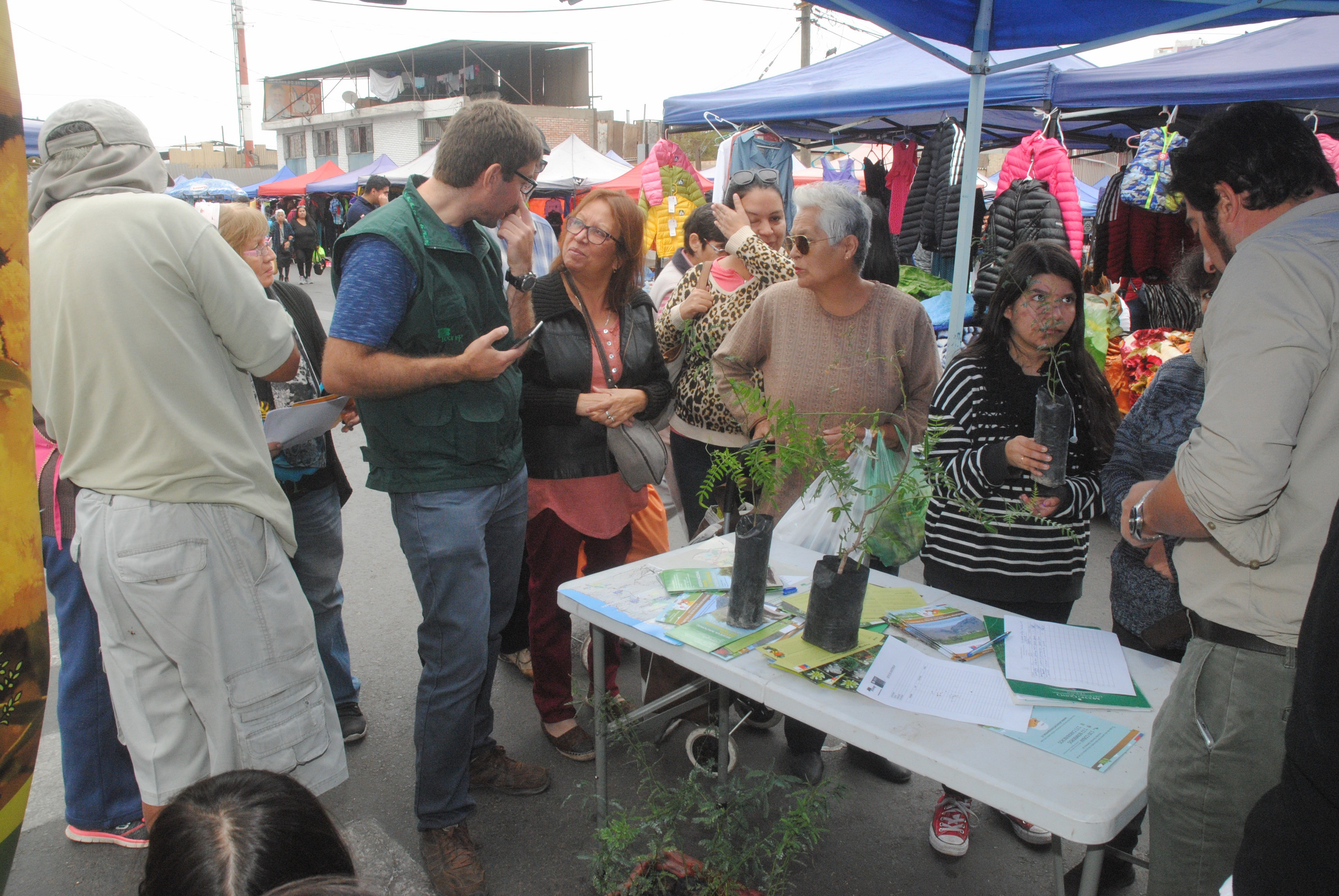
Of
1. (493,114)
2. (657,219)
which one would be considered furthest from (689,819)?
(657,219)

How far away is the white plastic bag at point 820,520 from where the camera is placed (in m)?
2.57

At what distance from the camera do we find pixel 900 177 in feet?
22.4

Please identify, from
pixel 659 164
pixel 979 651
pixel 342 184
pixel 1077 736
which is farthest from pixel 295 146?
pixel 1077 736

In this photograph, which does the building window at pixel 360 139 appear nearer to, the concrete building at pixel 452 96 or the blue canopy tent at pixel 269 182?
the concrete building at pixel 452 96

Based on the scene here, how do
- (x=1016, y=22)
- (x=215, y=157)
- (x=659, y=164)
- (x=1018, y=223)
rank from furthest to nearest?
(x=215, y=157)
(x=659, y=164)
(x=1018, y=223)
(x=1016, y=22)

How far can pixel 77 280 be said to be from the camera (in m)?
1.62

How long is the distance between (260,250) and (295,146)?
1892 inches

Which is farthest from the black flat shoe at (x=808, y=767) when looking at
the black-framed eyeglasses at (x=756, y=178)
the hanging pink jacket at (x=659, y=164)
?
the hanging pink jacket at (x=659, y=164)

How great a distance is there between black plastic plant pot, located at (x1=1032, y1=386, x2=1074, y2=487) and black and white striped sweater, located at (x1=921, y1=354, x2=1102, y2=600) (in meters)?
0.28

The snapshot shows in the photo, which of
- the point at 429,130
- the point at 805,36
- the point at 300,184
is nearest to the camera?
the point at 805,36

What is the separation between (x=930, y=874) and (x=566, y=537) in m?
1.45

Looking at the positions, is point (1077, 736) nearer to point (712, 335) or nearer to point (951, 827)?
point (951, 827)

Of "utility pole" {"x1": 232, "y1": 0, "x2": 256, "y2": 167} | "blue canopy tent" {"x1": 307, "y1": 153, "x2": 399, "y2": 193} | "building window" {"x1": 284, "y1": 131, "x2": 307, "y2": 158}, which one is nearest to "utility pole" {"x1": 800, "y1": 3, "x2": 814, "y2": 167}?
"blue canopy tent" {"x1": 307, "y1": 153, "x2": 399, "y2": 193}

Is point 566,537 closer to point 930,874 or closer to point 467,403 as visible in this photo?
point 467,403
